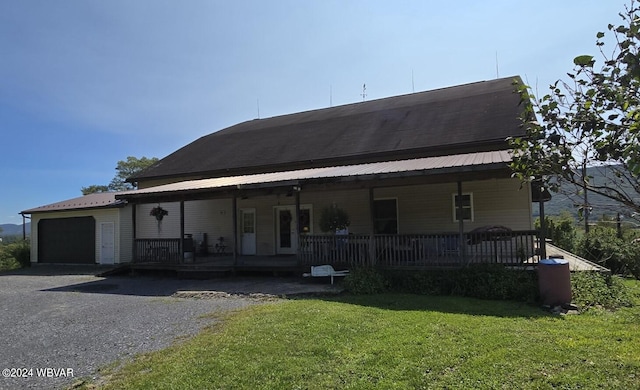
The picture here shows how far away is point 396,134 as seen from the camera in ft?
50.1

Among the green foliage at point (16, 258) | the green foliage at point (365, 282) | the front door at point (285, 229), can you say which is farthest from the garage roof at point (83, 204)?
the green foliage at point (365, 282)

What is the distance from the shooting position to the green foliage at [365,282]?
9.00 metres

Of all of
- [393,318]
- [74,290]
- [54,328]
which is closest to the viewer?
[393,318]

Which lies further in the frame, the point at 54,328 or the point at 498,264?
the point at 498,264

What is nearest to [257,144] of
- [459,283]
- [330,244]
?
→ [330,244]

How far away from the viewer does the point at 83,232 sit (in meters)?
18.7

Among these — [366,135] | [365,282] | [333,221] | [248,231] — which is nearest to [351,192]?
[333,221]

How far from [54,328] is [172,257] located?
6.87 meters

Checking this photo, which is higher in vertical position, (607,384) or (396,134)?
(396,134)

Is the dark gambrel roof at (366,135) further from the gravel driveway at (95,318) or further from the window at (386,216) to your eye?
the gravel driveway at (95,318)

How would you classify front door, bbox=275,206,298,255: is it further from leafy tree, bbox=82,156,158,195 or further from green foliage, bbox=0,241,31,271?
leafy tree, bbox=82,156,158,195

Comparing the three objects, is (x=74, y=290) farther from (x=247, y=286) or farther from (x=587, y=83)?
(x=587, y=83)

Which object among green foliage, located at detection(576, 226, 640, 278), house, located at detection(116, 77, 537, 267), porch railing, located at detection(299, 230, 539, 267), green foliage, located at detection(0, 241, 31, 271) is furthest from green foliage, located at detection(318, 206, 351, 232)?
green foliage, located at detection(0, 241, 31, 271)

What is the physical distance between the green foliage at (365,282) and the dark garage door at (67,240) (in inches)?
548
